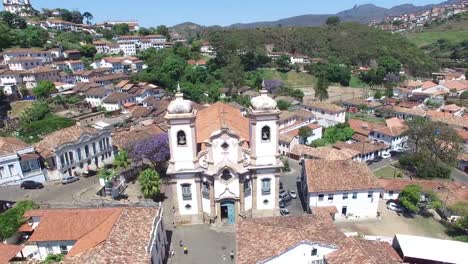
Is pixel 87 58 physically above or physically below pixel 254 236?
above

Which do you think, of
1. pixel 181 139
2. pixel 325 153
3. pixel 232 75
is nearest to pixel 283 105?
pixel 232 75

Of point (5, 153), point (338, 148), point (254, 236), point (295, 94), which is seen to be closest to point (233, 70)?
point (295, 94)

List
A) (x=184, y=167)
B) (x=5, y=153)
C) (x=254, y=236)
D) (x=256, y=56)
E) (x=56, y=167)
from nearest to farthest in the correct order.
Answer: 1. (x=254, y=236)
2. (x=184, y=167)
3. (x=5, y=153)
4. (x=56, y=167)
5. (x=256, y=56)

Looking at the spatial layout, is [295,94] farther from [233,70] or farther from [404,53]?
[404,53]

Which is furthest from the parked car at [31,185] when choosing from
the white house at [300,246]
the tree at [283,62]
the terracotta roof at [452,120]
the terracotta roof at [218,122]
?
the tree at [283,62]

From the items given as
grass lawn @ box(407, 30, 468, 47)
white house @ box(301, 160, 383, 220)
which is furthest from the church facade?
grass lawn @ box(407, 30, 468, 47)

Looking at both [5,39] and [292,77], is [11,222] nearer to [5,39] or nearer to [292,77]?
[5,39]

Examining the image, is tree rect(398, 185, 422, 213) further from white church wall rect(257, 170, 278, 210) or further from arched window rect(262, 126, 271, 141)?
arched window rect(262, 126, 271, 141)
